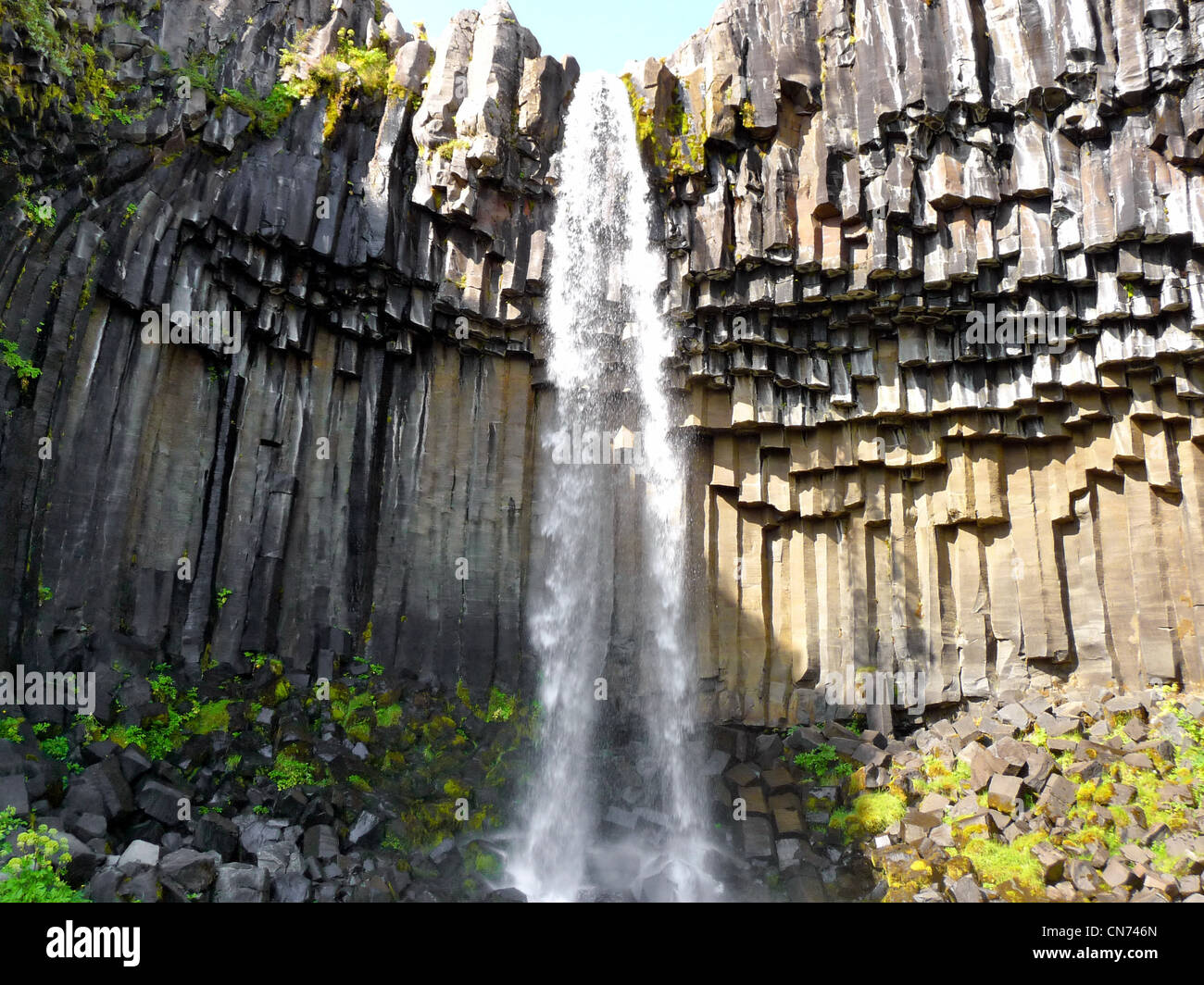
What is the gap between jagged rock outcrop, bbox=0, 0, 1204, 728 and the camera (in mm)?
12648

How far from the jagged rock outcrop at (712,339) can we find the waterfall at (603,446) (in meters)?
0.50

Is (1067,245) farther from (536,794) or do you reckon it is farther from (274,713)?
(274,713)

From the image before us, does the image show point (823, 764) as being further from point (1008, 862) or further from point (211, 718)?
point (211, 718)

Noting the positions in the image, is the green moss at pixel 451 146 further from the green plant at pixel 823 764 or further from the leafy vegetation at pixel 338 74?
the green plant at pixel 823 764

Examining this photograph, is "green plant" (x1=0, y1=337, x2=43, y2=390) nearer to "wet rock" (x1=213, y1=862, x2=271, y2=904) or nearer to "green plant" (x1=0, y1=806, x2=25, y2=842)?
"green plant" (x1=0, y1=806, x2=25, y2=842)

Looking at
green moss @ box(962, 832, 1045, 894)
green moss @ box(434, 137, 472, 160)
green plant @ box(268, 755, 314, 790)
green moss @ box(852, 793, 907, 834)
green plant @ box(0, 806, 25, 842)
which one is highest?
green moss @ box(434, 137, 472, 160)

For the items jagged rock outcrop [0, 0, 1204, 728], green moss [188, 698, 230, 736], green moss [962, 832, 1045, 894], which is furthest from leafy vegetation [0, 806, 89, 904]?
green moss [962, 832, 1045, 894]

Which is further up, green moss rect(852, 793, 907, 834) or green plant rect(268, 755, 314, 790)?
green plant rect(268, 755, 314, 790)

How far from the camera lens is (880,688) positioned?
557 inches

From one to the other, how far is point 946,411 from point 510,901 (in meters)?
10.3

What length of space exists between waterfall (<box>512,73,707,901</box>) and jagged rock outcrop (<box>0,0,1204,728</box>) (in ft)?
1.64

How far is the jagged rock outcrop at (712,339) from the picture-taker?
41.5ft

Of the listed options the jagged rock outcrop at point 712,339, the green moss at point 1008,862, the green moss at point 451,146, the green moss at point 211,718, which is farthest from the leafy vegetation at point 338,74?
the green moss at point 1008,862

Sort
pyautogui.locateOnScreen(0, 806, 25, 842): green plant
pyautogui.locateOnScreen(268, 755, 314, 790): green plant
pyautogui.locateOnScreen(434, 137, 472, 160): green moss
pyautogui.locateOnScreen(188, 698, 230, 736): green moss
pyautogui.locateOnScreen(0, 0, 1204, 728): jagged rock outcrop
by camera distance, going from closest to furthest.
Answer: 1. pyautogui.locateOnScreen(0, 806, 25, 842): green plant
2. pyautogui.locateOnScreen(268, 755, 314, 790): green plant
3. pyautogui.locateOnScreen(188, 698, 230, 736): green moss
4. pyautogui.locateOnScreen(0, 0, 1204, 728): jagged rock outcrop
5. pyautogui.locateOnScreen(434, 137, 472, 160): green moss
